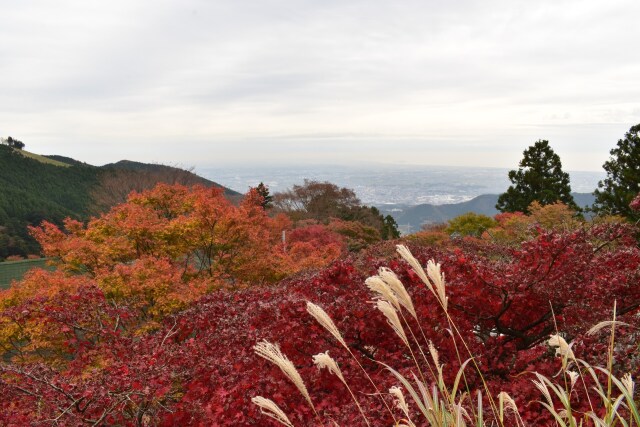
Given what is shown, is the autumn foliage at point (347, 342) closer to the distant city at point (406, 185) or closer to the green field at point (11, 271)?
the green field at point (11, 271)

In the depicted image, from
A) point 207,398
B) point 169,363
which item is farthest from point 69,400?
point 207,398

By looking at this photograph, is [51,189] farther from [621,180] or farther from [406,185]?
[406,185]

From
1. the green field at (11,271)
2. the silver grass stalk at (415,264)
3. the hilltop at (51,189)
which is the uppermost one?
the silver grass stalk at (415,264)

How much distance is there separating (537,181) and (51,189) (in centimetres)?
5137

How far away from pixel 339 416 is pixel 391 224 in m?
38.9

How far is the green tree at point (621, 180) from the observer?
21.1 m

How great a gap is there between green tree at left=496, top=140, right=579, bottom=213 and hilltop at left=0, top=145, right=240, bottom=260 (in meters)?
22.7

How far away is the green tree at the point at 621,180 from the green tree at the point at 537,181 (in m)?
7.56

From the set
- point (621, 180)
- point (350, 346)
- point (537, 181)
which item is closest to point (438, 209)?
point (537, 181)

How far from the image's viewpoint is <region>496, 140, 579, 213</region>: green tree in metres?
30.4

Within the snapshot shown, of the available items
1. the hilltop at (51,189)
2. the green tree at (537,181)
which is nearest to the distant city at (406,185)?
the hilltop at (51,189)

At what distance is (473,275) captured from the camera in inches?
193

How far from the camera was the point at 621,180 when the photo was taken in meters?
21.9

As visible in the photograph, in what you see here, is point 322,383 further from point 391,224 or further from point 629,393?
point 391,224
